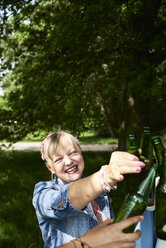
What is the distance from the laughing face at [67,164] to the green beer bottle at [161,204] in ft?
1.56

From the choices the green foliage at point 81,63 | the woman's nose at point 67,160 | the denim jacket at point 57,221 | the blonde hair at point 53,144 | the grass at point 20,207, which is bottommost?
the grass at point 20,207

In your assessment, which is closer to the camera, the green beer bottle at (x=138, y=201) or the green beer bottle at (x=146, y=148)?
the green beer bottle at (x=138, y=201)

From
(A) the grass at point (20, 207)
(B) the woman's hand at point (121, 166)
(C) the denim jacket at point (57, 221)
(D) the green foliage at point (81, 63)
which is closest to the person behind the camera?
(B) the woman's hand at point (121, 166)

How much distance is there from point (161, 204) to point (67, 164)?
562mm

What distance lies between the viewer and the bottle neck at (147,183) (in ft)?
4.00

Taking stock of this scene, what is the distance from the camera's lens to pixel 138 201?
4.01 feet

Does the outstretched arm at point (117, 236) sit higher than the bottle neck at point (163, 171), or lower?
lower

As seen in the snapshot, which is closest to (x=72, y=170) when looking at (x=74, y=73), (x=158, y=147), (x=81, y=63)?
(x=158, y=147)

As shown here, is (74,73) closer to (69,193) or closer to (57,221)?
(57,221)

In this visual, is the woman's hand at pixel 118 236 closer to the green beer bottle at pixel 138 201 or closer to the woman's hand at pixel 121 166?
the green beer bottle at pixel 138 201

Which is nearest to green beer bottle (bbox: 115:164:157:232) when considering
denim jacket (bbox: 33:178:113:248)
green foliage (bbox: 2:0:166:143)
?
denim jacket (bbox: 33:178:113:248)

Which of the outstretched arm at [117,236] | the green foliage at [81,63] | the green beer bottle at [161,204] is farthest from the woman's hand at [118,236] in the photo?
the green foliage at [81,63]

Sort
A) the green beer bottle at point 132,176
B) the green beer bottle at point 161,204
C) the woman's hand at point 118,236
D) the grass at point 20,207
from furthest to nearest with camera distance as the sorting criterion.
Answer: the grass at point 20,207
the green beer bottle at point 161,204
the green beer bottle at point 132,176
the woman's hand at point 118,236

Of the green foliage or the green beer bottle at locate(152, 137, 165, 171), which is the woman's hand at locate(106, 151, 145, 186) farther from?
the green foliage
